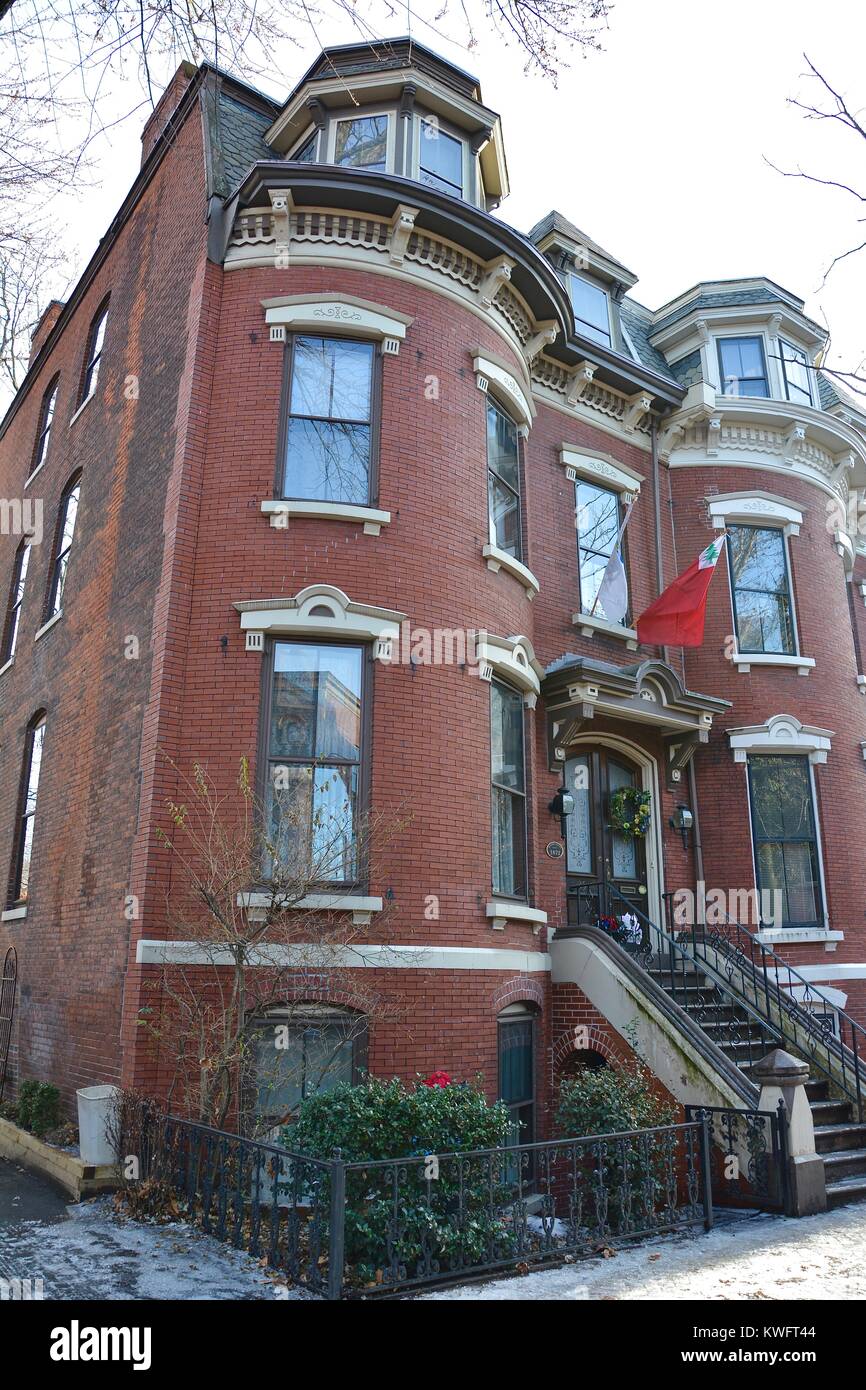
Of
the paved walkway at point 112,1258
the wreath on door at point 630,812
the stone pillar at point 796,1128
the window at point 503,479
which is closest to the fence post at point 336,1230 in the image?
the paved walkway at point 112,1258

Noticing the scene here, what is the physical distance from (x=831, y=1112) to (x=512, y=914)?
12.4ft

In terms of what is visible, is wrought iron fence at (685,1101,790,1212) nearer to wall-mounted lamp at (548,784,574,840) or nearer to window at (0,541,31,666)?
wall-mounted lamp at (548,784,574,840)

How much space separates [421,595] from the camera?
10703 millimetres

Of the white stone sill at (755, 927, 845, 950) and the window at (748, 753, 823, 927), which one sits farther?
the window at (748, 753, 823, 927)

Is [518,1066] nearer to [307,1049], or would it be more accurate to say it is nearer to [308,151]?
[307,1049]

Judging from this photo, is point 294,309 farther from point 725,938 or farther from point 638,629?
point 725,938

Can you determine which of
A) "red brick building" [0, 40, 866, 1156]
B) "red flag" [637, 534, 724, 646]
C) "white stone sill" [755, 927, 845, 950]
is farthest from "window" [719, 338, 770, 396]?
"white stone sill" [755, 927, 845, 950]

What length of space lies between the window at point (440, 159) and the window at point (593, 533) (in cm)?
422

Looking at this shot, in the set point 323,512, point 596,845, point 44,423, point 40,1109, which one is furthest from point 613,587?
point 44,423

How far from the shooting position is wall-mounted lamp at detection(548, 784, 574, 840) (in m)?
12.4

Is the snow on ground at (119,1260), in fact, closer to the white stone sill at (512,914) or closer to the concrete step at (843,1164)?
the white stone sill at (512,914)

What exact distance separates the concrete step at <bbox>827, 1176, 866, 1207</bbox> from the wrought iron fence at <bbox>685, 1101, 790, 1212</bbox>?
2.19ft

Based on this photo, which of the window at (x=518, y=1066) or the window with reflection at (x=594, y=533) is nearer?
the window at (x=518, y=1066)

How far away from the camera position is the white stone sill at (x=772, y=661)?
1512 cm
